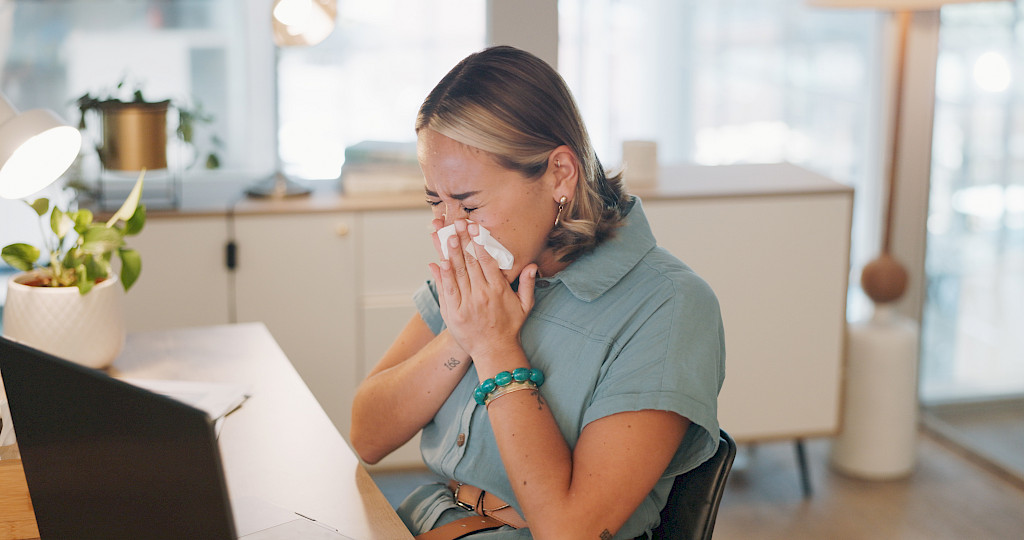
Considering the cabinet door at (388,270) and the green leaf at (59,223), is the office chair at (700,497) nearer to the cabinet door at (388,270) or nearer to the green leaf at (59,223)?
the green leaf at (59,223)

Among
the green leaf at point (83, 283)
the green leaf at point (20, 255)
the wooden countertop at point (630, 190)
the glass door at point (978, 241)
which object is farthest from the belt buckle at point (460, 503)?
the glass door at point (978, 241)

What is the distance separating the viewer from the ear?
1.30 meters

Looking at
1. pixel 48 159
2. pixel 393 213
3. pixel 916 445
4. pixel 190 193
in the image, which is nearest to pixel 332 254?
pixel 393 213

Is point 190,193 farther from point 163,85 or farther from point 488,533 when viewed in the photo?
point 488,533

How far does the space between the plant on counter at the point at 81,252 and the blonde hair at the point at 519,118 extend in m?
0.58

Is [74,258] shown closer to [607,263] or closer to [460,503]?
[460,503]

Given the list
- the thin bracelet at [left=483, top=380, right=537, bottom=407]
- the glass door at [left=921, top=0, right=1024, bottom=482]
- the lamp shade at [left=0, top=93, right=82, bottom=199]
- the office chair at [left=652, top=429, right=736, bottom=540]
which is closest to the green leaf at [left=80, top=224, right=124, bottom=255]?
the lamp shade at [left=0, top=93, right=82, bottom=199]

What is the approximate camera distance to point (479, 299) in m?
1.31

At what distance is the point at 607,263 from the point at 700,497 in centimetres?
32

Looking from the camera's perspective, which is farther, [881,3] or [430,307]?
[881,3]

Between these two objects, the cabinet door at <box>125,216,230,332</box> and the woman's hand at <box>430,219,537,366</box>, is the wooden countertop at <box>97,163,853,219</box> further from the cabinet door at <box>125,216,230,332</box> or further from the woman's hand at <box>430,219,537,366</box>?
the woman's hand at <box>430,219,537,366</box>

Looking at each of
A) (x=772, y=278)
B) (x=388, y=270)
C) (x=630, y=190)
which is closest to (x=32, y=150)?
(x=388, y=270)

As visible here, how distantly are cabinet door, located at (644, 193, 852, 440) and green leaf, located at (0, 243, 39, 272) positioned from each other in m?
1.50

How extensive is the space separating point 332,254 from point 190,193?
45 centimetres
